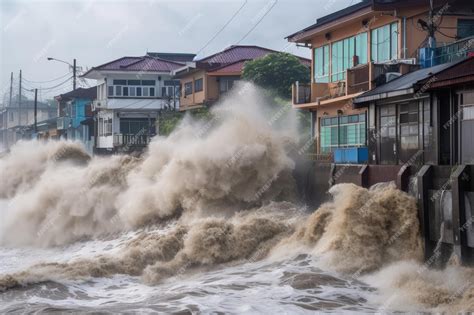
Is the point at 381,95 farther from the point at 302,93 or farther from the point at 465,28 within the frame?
the point at 302,93

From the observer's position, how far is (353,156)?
20875 mm

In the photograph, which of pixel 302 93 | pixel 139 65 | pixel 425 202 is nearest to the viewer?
pixel 425 202

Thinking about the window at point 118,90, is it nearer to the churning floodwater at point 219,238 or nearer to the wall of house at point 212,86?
the wall of house at point 212,86

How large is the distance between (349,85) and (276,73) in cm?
1117

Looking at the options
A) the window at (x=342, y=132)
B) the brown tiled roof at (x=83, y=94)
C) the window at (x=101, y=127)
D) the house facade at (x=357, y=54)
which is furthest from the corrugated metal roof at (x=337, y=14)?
the brown tiled roof at (x=83, y=94)

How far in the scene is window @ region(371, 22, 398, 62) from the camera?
24406 mm

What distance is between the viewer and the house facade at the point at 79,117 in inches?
2185

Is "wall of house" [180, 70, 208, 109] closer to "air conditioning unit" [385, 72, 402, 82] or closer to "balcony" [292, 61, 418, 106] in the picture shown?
"balcony" [292, 61, 418, 106]

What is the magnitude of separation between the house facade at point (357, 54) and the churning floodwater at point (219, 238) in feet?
5.40

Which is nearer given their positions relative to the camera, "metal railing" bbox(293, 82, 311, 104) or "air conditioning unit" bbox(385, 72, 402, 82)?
"air conditioning unit" bbox(385, 72, 402, 82)

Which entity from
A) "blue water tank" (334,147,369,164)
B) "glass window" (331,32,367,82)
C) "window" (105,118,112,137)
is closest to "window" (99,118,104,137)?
"window" (105,118,112,137)

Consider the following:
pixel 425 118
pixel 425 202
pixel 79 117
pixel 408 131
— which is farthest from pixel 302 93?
Result: pixel 79 117

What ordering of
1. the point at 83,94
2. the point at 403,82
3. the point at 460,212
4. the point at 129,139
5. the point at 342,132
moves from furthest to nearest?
the point at 83,94, the point at 129,139, the point at 342,132, the point at 403,82, the point at 460,212

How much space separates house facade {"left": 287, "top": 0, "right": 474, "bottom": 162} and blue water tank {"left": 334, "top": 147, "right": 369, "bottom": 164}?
Answer: 0.04 m
